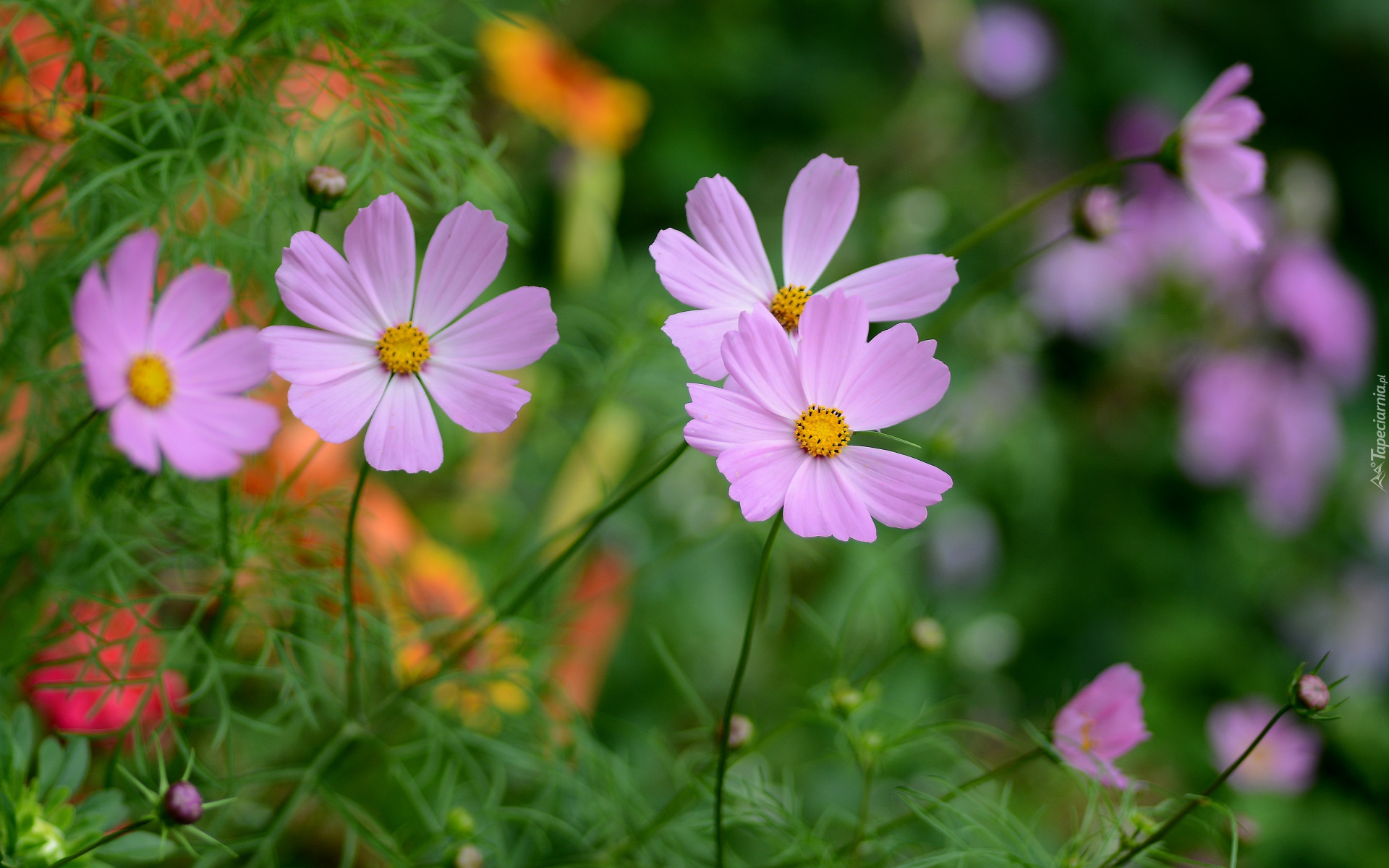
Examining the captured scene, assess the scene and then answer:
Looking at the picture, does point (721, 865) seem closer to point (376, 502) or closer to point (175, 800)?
point (175, 800)

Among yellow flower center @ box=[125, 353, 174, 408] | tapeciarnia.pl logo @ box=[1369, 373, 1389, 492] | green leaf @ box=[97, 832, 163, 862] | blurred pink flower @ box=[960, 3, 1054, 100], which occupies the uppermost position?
blurred pink flower @ box=[960, 3, 1054, 100]

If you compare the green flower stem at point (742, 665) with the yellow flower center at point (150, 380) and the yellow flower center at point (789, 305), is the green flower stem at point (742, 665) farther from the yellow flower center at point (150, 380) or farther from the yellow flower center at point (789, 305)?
the yellow flower center at point (150, 380)

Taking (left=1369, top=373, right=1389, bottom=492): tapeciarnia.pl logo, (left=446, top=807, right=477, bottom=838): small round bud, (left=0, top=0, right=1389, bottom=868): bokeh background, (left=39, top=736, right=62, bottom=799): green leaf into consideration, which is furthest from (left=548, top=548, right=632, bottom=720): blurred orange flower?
(left=1369, top=373, right=1389, bottom=492): tapeciarnia.pl logo

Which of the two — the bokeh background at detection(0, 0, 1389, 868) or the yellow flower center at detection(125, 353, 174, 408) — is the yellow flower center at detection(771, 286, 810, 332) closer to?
the bokeh background at detection(0, 0, 1389, 868)

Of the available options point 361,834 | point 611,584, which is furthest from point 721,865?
point 611,584

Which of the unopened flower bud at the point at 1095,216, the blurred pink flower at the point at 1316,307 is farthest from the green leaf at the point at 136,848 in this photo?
the blurred pink flower at the point at 1316,307

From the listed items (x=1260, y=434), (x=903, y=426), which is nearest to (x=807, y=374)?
(x=903, y=426)

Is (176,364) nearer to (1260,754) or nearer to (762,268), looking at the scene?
(762,268)
